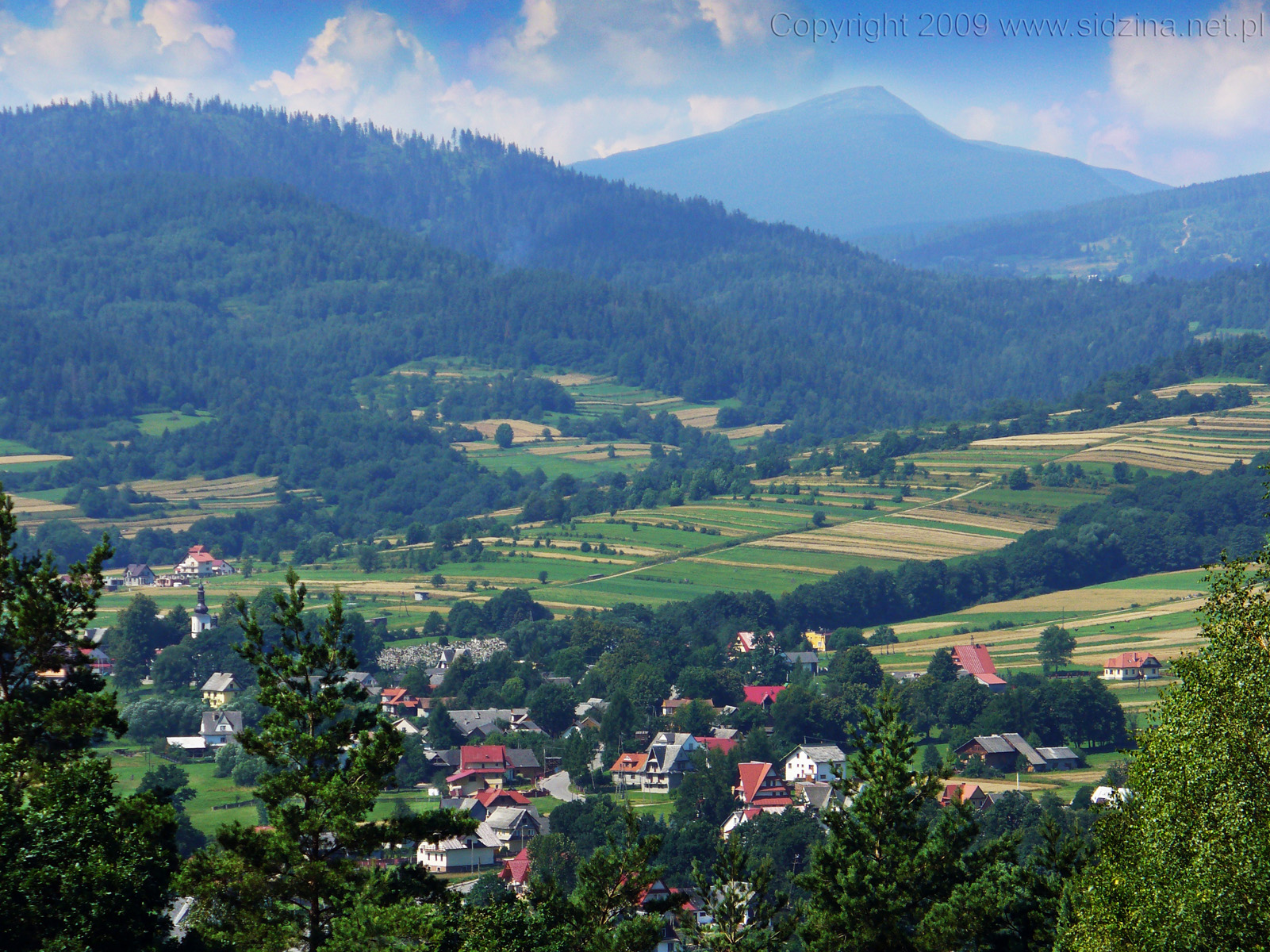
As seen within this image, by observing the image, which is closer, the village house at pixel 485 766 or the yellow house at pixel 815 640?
the village house at pixel 485 766

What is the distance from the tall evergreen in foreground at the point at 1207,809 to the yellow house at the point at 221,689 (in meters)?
88.4

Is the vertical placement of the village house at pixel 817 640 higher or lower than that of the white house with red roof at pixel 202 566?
lower

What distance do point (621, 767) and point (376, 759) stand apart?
205 ft

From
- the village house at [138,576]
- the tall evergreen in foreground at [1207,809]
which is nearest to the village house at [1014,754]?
the tall evergreen in foreground at [1207,809]

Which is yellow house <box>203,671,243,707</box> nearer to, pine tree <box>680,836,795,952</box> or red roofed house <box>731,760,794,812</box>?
red roofed house <box>731,760,794,812</box>

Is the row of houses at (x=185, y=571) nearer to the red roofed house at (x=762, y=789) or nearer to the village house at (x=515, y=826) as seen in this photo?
the red roofed house at (x=762, y=789)

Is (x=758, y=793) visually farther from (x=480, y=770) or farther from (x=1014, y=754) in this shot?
(x=480, y=770)

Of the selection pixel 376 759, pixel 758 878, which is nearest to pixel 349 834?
pixel 376 759

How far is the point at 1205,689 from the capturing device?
20.1 meters

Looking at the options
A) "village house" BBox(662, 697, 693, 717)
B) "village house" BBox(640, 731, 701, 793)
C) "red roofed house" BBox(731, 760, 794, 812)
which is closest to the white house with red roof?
"village house" BBox(662, 697, 693, 717)

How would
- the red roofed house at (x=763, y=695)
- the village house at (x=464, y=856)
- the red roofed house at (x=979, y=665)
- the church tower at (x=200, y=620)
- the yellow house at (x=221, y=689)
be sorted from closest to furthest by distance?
the village house at (x=464, y=856), the red roofed house at (x=979, y=665), the red roofed house at (x=763, y=695), the yellow house at (x=221, y=689), the church tower at (x=200, y=620)

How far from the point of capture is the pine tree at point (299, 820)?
22.7 m

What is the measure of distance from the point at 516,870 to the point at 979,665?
48.6 meters

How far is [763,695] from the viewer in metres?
101
